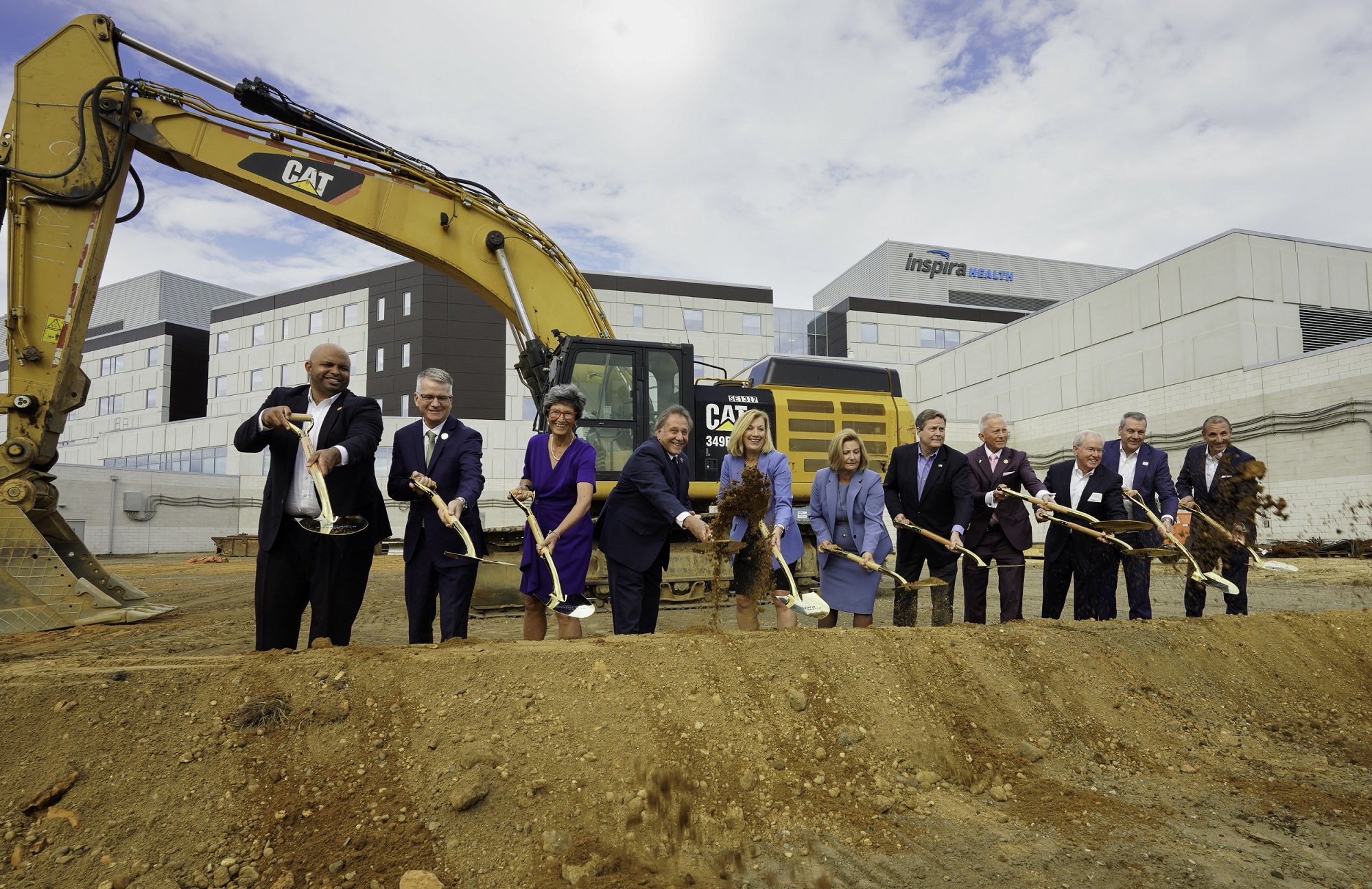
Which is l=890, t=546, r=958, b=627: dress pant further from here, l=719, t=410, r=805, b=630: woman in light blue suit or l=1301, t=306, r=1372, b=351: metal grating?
l=1301, t=306, r=1372, b=351: metal grating

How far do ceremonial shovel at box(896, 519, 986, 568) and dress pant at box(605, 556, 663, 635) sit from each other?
74.2 inches

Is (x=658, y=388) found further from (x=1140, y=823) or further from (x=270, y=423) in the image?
(x=1140, y=823)

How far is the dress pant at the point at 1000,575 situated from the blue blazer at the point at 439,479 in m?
3.26

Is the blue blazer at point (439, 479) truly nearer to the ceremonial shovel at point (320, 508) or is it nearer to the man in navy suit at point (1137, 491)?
the ceremonial shovel at point (320, 508)

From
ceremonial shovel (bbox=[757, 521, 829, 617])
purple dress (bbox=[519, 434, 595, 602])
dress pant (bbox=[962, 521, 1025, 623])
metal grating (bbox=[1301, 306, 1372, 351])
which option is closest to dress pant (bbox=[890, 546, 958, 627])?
dress pant (bbox=[962, 521, 1025, 623])

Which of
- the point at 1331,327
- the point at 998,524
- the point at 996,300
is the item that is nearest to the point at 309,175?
the point at 998,524

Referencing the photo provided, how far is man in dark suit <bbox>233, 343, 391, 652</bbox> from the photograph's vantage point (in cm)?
364

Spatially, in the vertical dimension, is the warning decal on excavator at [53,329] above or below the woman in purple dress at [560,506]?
above

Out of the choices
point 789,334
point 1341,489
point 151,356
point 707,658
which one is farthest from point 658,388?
point 151,356

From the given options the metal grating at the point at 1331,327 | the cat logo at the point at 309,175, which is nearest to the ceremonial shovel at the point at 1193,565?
the cat logo at the point at 309,175

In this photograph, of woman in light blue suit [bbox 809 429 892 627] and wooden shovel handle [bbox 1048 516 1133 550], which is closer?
woman in light blue suit [bbox 809 429 892 627]

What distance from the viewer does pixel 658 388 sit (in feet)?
25.5

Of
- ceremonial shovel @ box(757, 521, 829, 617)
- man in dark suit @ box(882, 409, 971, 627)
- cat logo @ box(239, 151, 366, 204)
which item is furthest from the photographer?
cat logo @ box(239, 151, 366, 204)

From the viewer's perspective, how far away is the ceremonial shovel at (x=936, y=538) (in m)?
5.19
